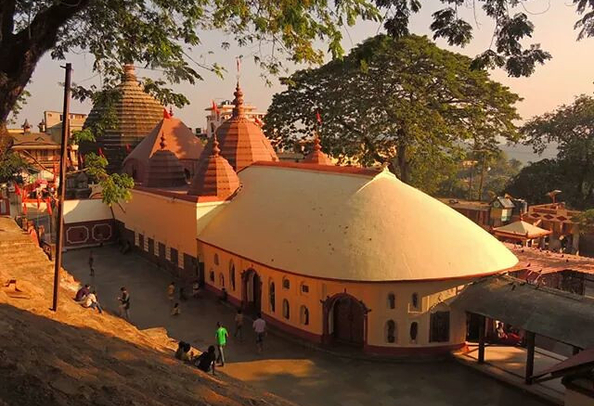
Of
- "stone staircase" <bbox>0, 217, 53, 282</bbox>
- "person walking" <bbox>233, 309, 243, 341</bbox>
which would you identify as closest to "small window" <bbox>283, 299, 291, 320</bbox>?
"person walking" <bbox>233, 309, 243, 341</bbox>

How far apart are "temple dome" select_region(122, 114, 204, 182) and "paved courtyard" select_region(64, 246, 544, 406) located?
13.2 metres

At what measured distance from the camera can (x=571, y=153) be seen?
3803cm

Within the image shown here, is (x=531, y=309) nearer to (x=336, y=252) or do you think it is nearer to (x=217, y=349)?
(x=336, y=252)

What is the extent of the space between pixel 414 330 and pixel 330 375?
9.53 feet

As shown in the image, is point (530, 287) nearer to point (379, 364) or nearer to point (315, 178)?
point (379, 364)

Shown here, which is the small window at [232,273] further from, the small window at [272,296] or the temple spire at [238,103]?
the temple spire at [238,103]

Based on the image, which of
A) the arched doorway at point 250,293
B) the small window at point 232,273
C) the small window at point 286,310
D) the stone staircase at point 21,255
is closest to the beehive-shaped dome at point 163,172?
the stone staircase at point 21,255

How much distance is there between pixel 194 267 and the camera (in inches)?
847

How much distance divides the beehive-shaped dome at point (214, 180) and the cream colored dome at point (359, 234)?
2658 mm

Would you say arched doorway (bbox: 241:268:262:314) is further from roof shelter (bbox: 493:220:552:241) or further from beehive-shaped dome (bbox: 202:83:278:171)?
roof shelter (bbox: 493:220:552:241)

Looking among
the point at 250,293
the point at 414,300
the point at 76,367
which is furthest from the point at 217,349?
the point at 76,367

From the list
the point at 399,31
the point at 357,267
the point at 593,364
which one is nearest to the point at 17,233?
the point at 357,267

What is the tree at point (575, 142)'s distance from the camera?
123 ft

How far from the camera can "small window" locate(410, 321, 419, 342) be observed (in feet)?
48.0
